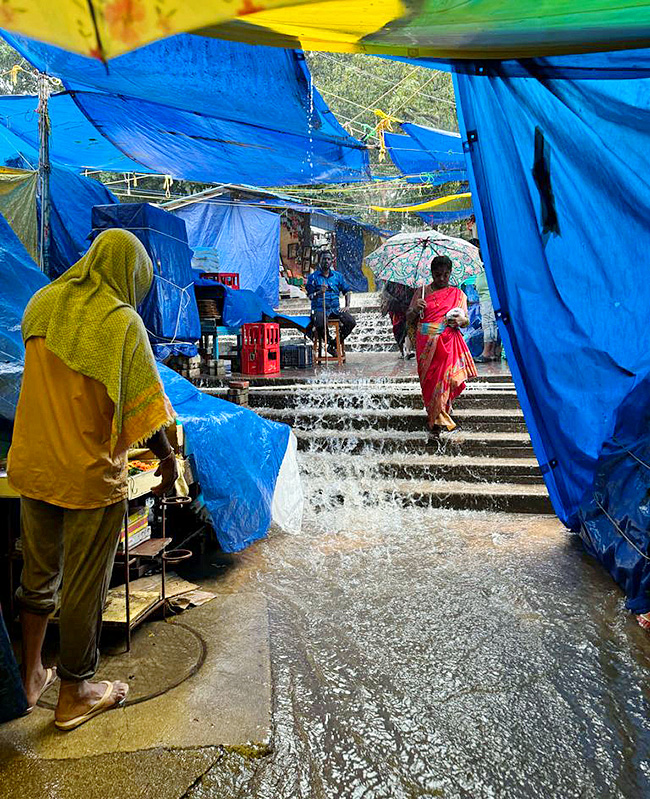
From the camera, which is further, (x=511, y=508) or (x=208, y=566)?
(x=511, y=508)

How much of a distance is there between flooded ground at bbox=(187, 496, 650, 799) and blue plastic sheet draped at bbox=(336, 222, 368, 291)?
51.9ft

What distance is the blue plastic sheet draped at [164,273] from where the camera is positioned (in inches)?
275

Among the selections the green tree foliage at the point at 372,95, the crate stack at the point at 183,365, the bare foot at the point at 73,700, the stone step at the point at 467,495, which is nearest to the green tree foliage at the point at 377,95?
the green tree foliage at the point at 372,95

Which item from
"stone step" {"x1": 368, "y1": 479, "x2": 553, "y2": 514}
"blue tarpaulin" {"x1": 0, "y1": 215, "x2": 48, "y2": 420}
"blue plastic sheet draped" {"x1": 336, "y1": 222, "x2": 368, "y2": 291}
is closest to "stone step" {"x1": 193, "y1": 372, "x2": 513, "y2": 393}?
"stone step" {"x1": 368, "y1": 479, "x2": 553, "y2": 514}

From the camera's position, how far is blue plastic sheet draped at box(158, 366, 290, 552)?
13.5ft

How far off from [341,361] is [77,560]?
9.60 meters

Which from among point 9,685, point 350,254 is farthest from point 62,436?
point 350,254

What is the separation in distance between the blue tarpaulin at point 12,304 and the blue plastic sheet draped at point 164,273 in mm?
3027

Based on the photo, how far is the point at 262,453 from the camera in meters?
4.64

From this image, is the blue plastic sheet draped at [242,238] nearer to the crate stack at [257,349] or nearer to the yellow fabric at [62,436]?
the crate stack at [257,349]

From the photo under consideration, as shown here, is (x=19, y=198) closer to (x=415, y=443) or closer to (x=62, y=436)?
(x=415, y=443)

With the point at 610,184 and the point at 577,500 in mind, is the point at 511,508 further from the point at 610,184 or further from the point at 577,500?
the point at 610,184

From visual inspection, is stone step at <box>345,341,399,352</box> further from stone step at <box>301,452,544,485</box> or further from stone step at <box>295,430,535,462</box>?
stone step at <box>301,452,544,485</box>

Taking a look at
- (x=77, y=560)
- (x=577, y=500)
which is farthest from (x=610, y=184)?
(x=77, y=560)
